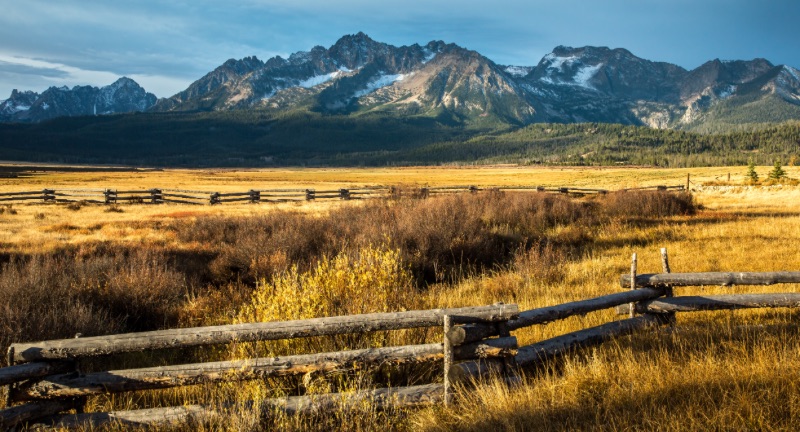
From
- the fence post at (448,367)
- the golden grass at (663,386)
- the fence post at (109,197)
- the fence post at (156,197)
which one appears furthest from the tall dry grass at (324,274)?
the fence post at (156,197)

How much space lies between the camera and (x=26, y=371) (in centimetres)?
382

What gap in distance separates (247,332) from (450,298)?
15.2 feet

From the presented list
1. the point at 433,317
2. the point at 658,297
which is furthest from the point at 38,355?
the point at 658,297

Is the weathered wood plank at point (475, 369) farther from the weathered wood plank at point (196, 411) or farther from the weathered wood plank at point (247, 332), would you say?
the weathered wood plank at point (196, 411)

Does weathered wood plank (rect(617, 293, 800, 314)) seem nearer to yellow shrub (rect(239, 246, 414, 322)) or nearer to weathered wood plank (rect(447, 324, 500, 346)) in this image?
weathered wood plank (rect(447, 324, 500, 346))

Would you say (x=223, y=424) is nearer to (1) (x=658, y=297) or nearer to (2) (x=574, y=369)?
(2) (x=574, y=369)

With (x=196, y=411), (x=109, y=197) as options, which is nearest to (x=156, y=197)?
(x=109, y=197)

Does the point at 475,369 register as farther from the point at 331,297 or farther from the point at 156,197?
the point at 156,197

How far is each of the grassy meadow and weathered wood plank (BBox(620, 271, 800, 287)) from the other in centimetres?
50

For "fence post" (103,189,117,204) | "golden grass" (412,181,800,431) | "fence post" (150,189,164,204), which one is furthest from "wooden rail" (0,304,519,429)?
"fence post" (150,189,164,204)

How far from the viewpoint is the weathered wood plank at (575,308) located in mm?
4685

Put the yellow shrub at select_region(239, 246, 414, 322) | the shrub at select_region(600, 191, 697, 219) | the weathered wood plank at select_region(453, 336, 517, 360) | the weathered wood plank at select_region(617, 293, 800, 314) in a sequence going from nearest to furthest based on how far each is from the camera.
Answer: the weathered wood plank at select_region(453, 336, 517, 360), the yellow shrub at select_region(239, 246, 414, 322), the weathered wood plank at select_region(617, 293, 800, 314), the shrub at select_region(600, 191, 697, 219)

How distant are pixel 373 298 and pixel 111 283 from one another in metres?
4.91

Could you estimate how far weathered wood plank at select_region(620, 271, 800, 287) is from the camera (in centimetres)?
613
